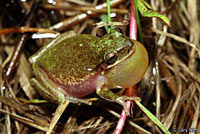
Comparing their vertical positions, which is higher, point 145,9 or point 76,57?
point 145,9

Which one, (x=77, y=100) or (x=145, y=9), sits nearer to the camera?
(x=145, y=9)

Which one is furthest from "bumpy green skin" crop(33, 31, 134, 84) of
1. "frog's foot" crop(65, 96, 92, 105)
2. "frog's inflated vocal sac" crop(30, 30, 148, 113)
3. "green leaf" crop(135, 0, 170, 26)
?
"green leaf" crop(135, 0, 170, 26)

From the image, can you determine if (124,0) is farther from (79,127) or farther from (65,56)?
(79,127)

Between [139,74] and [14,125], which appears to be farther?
[14,125]

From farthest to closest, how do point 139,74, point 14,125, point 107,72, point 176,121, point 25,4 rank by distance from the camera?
point 25,4, point 14,125, point 176,121, point 107,72, point 139,74

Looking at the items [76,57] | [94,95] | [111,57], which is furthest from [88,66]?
[94,95]

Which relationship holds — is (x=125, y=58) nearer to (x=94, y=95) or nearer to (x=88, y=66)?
(x=88, y=66)

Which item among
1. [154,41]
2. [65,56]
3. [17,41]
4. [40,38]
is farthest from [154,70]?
[17,41]
